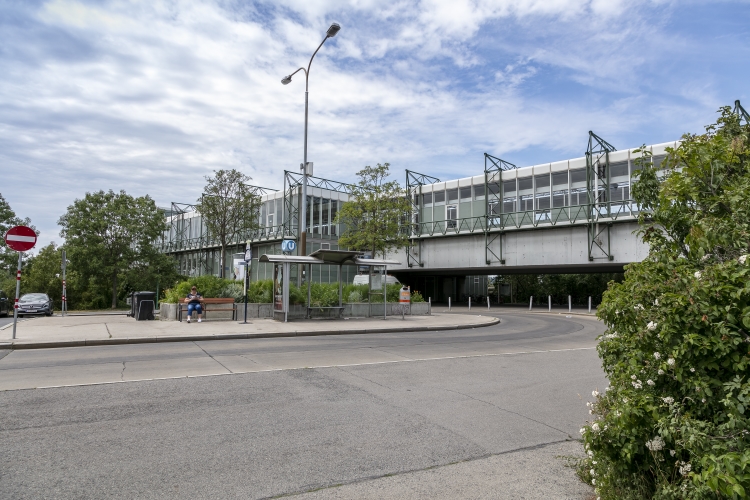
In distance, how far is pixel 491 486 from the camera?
13.5ft

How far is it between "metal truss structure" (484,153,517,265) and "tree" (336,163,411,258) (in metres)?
9.20

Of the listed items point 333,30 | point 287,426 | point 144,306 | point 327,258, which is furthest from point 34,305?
point 287,426

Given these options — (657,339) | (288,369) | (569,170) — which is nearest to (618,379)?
(657,339)

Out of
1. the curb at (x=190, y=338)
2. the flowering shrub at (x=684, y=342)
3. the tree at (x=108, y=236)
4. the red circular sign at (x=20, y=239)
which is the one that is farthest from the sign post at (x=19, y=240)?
the tree at (x=108, y=236)

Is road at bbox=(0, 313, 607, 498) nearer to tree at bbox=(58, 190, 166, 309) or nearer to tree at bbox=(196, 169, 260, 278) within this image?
tree at bbox=(196, 169, 260, 278)

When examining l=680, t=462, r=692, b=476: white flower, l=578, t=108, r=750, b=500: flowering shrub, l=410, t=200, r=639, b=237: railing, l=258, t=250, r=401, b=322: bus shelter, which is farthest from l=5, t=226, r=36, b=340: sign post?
l=410, t=200, r=639, b=237: railing

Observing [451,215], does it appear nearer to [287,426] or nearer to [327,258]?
[327,258]

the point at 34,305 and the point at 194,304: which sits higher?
the point at 194,304

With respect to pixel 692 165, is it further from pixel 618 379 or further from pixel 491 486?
pixel 491 486

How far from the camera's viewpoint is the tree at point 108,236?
41.8 meters

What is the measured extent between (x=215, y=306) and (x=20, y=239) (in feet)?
26.9

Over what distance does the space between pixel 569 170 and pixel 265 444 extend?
36.2 m

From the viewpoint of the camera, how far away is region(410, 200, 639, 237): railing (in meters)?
33.7

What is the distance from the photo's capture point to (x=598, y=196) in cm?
3538
